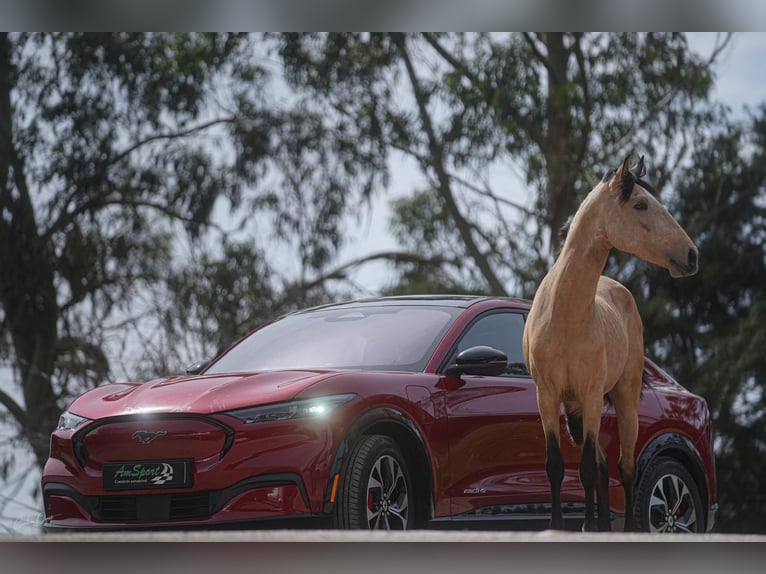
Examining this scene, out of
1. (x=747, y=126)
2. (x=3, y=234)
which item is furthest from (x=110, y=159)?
(x=747, y=126)

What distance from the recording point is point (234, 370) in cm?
764

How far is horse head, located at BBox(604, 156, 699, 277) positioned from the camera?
6332mm

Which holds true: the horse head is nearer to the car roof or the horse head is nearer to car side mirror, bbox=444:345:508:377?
car side mirror, bbox=444:345:508:377

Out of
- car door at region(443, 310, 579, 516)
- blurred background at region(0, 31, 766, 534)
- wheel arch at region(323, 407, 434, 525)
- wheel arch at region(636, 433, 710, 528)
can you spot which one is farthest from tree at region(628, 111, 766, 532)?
wheel arch at region(323, 407, 434, 525)

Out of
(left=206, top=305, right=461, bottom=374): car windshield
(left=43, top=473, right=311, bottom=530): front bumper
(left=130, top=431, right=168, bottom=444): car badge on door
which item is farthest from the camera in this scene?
(left=206, top=305, right=461, bottom=374): car windshield

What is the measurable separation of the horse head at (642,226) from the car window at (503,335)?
4.11 feet

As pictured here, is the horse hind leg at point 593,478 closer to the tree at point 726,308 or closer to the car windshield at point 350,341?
the car windshield at point 350,341

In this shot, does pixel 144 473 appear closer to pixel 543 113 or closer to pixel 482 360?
pixel 482 360

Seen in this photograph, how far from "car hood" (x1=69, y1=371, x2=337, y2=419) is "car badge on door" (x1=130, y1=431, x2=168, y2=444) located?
122 millimetres

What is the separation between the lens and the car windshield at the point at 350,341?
23.9ft


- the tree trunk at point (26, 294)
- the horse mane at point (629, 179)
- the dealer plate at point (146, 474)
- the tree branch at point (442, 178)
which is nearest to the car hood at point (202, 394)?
the dealer plate at point (146, 474)

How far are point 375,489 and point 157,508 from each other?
3.57 feet

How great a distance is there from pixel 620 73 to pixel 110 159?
768 centimetres
